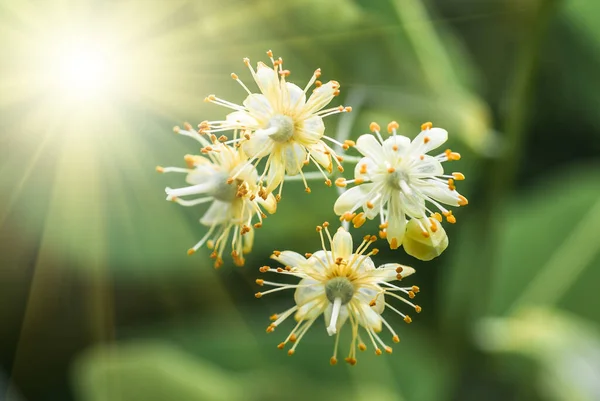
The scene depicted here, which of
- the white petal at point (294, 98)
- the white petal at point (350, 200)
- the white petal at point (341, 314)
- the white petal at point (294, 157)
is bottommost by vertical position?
the white petal at point (341, 314)

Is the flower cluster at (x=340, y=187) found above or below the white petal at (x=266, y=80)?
below

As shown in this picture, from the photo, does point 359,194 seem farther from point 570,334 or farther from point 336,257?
point 570,334

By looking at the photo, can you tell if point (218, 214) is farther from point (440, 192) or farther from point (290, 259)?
point (440, 192)

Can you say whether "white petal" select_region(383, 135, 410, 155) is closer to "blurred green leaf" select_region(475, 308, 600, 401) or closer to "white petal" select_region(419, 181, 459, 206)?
"white petal" select_region(419, 181, 459, 206)

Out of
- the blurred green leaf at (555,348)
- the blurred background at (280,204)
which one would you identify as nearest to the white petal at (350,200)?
the blurred background at (280,204)

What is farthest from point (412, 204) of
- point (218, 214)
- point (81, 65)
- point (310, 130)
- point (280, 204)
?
point (81, 65)

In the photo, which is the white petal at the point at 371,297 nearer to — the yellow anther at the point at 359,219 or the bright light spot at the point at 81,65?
the yellow anther at the point at 359,219
